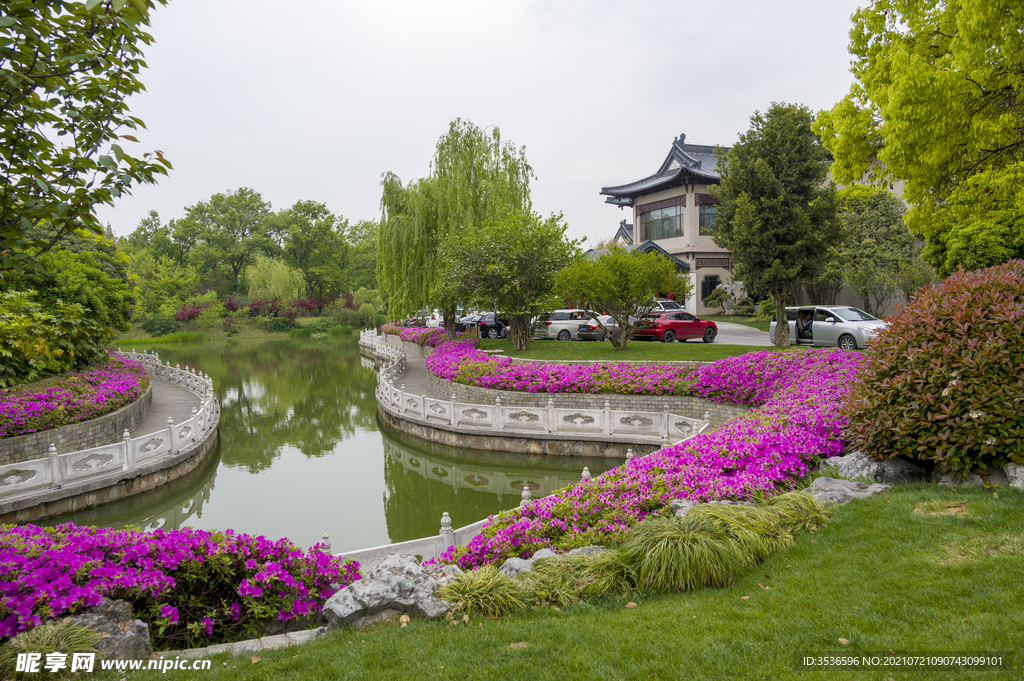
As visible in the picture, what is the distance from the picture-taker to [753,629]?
10.1 feet

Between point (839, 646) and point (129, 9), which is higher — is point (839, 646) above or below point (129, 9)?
below

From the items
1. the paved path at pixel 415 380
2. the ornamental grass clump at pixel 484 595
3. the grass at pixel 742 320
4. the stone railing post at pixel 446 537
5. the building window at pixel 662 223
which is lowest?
the paved path at pixel 415 380

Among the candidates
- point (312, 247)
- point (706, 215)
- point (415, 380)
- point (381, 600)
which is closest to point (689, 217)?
point (706, 215)

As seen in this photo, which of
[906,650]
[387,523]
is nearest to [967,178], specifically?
[906,650]

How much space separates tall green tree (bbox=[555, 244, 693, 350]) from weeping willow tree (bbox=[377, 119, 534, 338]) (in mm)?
3963

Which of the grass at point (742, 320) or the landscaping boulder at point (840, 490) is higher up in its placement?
the grass at point (742, 320)

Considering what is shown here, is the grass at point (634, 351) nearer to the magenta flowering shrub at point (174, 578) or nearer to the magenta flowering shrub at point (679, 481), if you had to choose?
the magenta flowering shrub at point (679, 481)

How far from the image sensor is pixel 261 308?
171 feet

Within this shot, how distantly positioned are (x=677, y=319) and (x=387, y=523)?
1570cm

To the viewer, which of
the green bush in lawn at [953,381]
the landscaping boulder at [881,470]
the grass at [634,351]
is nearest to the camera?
the green bush in lawn at [953,381]

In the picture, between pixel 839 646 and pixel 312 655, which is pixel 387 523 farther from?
pixel 839 646

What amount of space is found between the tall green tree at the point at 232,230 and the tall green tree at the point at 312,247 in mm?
1947

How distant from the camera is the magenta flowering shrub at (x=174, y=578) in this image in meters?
3.36

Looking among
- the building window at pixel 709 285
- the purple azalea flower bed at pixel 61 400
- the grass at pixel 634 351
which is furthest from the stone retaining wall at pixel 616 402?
the building window at pixel 709 285
